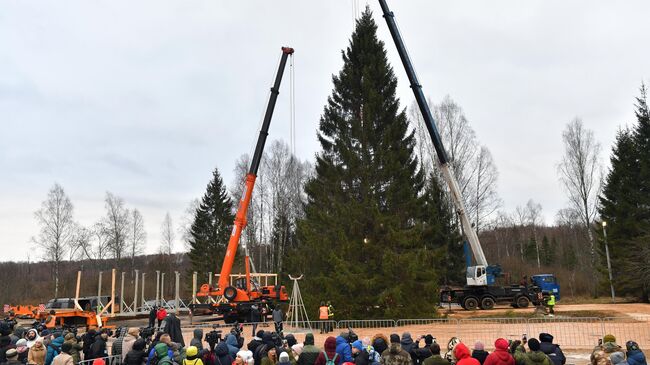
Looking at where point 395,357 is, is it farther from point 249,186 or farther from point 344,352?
point 249,186

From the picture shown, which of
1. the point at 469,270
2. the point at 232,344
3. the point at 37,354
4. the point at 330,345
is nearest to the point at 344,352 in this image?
the point at 330,345

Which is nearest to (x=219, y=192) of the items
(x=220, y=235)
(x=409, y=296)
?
(x=220, y=235)

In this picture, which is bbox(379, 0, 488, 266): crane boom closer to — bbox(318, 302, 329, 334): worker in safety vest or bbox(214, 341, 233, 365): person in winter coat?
bbox(318, 302, 329, 334): worker in safety vest

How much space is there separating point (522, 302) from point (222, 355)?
83.5 ft

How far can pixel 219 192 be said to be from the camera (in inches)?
1841

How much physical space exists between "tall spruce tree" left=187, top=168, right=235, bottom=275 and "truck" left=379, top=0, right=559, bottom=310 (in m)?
23.8

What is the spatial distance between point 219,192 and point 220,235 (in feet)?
14.1

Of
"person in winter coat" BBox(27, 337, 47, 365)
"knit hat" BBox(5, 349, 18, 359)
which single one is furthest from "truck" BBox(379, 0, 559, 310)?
"knit hat" BBox(5, 349, 18, 359)

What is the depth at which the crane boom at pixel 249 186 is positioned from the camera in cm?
2347

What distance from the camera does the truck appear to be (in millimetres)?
25781

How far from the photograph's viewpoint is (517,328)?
1877 cm

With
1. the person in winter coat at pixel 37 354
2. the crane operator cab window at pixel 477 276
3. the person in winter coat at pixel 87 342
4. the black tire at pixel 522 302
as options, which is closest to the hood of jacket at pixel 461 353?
the person in winter coat at pixel 37 354

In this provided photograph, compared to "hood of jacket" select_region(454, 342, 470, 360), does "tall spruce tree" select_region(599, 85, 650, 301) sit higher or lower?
higher

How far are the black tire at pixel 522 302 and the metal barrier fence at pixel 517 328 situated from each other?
755 cm
